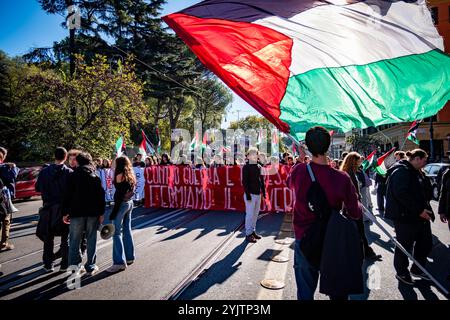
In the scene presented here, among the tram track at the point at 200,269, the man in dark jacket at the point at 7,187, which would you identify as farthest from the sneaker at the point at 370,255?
the man in dark jacket at the point at 7,187

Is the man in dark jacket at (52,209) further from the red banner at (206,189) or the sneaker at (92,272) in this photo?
the red banner at (206,189)

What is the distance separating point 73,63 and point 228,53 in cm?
1630

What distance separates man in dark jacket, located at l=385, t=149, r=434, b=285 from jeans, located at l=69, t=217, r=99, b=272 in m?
4.63

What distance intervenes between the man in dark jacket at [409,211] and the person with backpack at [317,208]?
6.52 ft

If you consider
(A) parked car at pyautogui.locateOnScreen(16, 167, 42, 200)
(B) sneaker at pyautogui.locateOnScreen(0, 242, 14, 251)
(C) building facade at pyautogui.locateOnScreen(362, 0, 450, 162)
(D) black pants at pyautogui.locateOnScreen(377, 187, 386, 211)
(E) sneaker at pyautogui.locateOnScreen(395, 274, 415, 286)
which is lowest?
(E) sneaker at pyautogui.locateOnScreen(395, 274, 415, 286)

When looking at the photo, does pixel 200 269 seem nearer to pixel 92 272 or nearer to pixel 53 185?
pixel 92 272

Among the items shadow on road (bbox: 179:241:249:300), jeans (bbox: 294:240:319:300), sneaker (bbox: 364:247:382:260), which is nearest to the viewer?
jeans (bbox: 294:240:319:300)

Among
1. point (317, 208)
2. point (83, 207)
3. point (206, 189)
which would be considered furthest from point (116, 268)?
point (206, 189)

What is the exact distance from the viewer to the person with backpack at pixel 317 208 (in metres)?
2.42

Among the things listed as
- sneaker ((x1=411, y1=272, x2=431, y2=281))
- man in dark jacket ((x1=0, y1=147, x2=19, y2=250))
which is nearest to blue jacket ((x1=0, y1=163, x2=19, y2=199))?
man in dark jacket ((x1=0, y1=147, x2=19, y2=250))

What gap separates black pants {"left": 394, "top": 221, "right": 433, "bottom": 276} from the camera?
413 cm

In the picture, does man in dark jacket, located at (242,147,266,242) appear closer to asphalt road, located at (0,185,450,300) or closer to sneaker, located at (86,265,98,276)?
asphalt road, located at (0,185,450,300)
